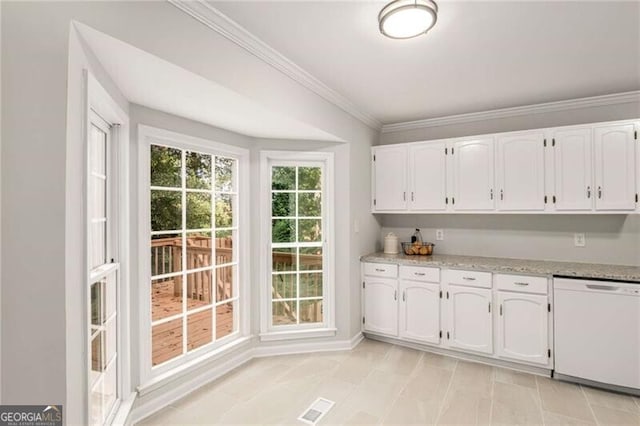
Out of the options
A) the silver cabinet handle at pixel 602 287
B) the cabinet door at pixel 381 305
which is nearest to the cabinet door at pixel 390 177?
the cabinet door at pixel 381 305

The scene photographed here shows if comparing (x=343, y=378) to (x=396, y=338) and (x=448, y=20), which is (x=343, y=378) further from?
(x=448, y=20)

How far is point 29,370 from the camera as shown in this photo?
3.71 ft

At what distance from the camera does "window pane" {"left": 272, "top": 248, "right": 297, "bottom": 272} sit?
11.3 ft

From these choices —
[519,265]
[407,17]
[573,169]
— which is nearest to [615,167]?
[573,169]

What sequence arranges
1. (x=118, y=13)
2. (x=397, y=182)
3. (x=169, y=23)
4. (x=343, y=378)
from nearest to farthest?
(x=118, y=13) → (x=169, y=23) → (x=343, y=378) → (x=397, y=182)

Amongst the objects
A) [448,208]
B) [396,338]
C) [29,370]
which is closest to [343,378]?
[396,338]

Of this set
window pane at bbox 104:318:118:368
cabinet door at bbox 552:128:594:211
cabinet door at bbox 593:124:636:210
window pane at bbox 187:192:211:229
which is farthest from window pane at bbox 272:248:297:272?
cabinet door at bbox 593:124:636:210

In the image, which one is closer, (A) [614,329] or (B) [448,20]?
(B) [448,20]

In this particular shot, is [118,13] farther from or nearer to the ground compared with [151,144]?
farther from the ground

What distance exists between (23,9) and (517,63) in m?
2.84

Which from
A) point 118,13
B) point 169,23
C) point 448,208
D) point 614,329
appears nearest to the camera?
point 118,13

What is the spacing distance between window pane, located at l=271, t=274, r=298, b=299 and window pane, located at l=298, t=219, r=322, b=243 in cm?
42

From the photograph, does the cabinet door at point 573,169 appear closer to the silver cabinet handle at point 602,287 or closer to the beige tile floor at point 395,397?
the silver cabinet handle at point 602,287

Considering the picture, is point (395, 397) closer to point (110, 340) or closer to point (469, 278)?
point (469, 278)
